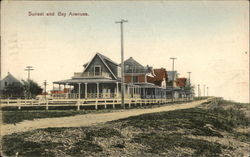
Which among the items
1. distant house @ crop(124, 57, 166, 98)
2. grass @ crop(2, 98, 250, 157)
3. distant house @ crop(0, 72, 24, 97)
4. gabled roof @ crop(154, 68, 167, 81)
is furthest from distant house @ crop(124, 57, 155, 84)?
grass @ crop(2, 98, 250, 157)

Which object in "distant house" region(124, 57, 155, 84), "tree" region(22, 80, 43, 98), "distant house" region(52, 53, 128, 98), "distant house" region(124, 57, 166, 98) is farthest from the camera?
"tree" region(22, 80, 43, 98)

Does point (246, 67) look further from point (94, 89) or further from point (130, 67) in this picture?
point (130, 67)

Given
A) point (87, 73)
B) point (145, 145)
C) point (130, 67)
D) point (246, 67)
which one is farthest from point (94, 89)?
point (145, 145)

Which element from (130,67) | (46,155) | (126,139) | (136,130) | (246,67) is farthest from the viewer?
(130,67)

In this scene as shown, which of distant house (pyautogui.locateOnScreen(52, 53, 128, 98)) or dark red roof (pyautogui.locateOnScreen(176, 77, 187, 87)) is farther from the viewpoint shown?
dark red roof (pyautogui.locateOnScreen(176, 77, 187, 87))

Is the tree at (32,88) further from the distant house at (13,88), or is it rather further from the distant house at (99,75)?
the distant house at (99,75)

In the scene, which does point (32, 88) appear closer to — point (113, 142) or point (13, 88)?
point (13, 88)

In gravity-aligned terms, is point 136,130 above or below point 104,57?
below

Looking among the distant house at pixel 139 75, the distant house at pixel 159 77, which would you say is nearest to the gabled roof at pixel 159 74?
the distant house at pixel 159 77

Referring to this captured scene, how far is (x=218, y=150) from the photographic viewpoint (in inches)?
493

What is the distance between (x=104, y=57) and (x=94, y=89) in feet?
14.5

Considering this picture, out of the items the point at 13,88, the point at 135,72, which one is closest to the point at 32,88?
the point at 13,88

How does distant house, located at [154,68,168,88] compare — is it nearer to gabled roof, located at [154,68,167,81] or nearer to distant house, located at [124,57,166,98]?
gabled roof, located at [154,68,167,81]

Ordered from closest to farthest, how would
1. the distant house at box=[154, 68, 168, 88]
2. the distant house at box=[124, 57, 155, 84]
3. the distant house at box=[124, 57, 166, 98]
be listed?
the distant house at box=[124, 57, 166, 98]
the distant house at box=[124, 57, 155, 84]
the distant house at box=[154, 68, 168, 88]
